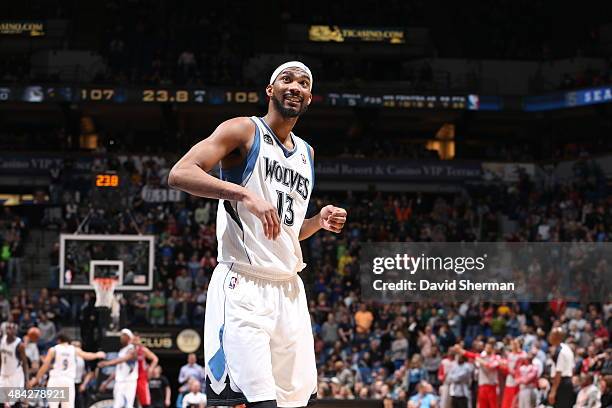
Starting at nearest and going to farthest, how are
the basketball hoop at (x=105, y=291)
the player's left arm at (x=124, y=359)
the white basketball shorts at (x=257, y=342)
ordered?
the white basketball shorts at (x=257, y=342), the player's left arm at (x=124, y=359), the basketball hoop at (x=105, y=291)

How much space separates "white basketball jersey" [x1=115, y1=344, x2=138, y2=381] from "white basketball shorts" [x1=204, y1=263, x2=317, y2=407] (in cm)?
1155

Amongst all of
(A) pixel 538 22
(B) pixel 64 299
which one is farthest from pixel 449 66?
(B) pixel 64 299

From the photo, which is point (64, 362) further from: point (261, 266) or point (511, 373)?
point (261, 266)

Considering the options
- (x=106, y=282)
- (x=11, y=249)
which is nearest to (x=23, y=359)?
(x=106, y=282)

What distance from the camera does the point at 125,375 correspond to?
16094 mm

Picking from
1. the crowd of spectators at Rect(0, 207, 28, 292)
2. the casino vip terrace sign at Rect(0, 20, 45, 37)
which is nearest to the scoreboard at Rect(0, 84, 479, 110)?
the casino vip terrace sign at Rect(0, 20, 45, 37)

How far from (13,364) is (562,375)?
854 centimetres

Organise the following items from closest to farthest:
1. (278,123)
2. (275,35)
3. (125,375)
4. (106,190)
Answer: (278,123), (125,375), (106,190), (275,35)

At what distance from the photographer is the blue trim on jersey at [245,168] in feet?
15.8

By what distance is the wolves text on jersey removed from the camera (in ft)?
16.0

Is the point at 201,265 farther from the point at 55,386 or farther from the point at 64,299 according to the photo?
the point at 55,386

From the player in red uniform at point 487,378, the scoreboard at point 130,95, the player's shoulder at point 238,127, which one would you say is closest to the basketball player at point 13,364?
the player in red uniform at point 487,378

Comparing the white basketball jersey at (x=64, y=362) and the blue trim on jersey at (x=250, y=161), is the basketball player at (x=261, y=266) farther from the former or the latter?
the white basketball jersey at (x=64, y=362)

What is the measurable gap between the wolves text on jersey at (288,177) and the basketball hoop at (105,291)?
14.1 m
